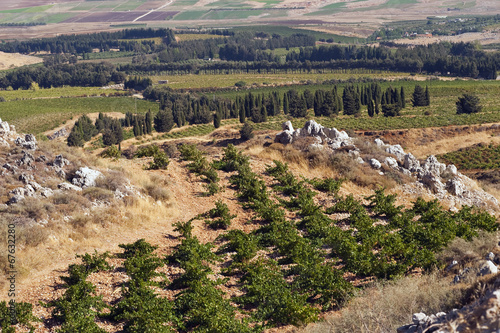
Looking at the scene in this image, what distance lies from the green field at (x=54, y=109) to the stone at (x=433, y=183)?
103 m

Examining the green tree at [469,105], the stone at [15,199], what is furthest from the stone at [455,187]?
the green tree at [469,105]

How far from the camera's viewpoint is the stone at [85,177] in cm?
2559

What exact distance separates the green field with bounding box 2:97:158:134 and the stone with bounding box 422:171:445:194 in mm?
103209

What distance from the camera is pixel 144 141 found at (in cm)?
9794

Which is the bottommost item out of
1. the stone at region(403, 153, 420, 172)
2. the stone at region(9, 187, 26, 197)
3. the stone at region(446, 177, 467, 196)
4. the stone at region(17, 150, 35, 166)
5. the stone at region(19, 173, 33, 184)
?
the stone at region(446, 177, 467, 196)

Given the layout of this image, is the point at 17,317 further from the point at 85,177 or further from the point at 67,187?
the point at 85,177

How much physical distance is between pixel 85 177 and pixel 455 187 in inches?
970

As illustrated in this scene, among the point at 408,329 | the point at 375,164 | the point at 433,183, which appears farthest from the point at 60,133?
the point at 408,329

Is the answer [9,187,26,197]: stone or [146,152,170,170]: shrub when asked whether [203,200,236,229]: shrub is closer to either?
[146,152,170,170]: shrub

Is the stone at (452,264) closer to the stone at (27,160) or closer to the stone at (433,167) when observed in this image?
the stone at (27,160)

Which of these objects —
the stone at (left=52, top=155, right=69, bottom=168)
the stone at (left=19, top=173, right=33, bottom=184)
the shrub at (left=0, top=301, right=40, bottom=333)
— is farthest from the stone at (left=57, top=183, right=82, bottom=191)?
the shrub at (left=0, top=301, right=40, bottom=333)

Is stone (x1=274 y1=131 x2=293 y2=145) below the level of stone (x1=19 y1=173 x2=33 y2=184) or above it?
below

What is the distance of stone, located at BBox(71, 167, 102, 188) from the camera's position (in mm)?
25594

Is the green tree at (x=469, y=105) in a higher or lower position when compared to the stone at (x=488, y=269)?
lower
